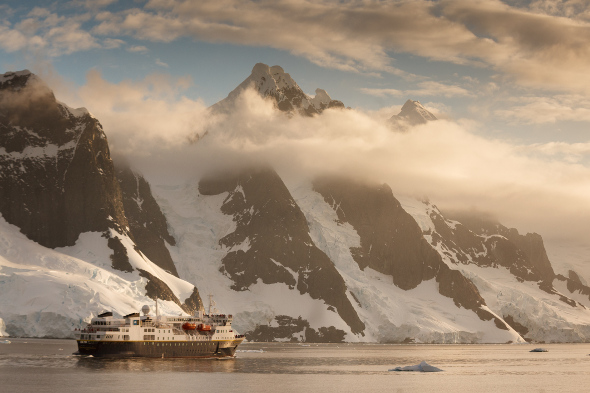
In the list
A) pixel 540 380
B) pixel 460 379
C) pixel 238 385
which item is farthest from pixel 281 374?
pixel 540 380

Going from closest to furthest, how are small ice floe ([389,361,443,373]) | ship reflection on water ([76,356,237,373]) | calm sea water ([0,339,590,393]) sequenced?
calm sea water ([0,339,590,393]) < ship reflection on water ([76,356,237,373]) < small ice floe ([389,361,443,373])

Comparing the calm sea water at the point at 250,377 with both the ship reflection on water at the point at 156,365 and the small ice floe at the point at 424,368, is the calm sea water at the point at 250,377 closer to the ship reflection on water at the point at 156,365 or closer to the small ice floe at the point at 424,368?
the ship reflection on water at the point at 156,365

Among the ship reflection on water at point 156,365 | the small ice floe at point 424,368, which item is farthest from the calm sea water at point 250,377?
the small ice floe at point 424,368

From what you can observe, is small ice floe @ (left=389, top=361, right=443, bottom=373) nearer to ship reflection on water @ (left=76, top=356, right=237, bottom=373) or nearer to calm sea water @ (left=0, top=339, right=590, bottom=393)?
calm sea water @ (left=0, top=339, right=590, bottom=393)

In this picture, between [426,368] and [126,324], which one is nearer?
[426,368]

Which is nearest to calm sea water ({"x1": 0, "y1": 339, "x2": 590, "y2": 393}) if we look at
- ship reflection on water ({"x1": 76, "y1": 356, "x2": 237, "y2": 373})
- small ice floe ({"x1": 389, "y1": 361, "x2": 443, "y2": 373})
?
ship reflection on water ({"x1": 76, "y1": 356, "x2": 237, "y2": 373})

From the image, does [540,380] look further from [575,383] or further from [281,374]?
[281,374]

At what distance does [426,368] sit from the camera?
573 feet

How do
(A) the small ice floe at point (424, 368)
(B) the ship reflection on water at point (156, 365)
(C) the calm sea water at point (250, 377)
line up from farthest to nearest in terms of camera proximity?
1. (A) the small ice floe at point (424, 368)
2. (B) the ship reflection on water at point (156, 365)
3. (C) the calm sea water at point (250, 377)

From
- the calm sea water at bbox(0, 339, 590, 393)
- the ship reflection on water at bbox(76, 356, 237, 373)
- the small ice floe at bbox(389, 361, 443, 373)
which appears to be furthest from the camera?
the small ice floe at bbox(389, 361, 443, 373)

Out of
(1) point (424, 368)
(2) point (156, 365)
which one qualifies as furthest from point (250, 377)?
(1) point (424, 368)

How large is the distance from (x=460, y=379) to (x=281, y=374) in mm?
34528

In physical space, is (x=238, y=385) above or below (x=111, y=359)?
above

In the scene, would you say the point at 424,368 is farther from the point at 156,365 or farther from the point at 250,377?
the point at 156,365
